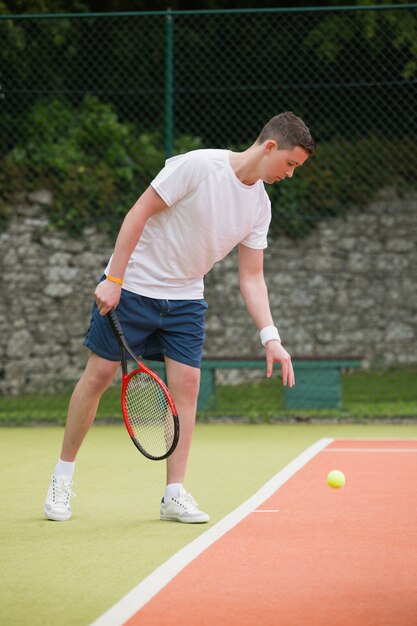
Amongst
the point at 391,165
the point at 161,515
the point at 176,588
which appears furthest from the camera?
the point at 391,165

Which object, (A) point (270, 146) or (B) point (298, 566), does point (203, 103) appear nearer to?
(A) point (270, 146)

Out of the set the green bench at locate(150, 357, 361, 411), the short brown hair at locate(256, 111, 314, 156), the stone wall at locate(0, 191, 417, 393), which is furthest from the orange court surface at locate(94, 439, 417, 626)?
the stone wall at locate(0, 191, 417, 393)

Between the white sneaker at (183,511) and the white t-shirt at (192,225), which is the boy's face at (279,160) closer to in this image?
the white t-shirt at (192,225)

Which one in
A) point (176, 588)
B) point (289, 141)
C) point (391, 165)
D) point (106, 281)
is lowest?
point (176, 588)

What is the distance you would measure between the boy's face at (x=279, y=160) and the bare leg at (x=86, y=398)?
103 cm

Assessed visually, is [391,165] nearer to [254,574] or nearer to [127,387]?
[127,387]

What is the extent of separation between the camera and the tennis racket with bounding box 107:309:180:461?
5.09 metres

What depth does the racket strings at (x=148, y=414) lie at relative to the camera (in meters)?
5.16

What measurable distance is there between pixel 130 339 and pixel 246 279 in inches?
22.6

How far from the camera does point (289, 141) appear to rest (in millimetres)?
4961

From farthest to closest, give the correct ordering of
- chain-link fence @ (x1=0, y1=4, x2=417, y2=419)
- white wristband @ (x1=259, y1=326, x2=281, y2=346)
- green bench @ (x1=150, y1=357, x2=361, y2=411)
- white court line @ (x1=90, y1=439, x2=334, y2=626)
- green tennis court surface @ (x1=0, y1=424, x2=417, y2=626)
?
chain-link fence @ (x1=0, y1=4, x2=417, y2=419) < green bench @ (x1=150, y1=357, x2=361, y2=411) < white wristband @ (x1=259, y1=326, x2=281, y2=346) < green tennis court surface @ (x1=0, y1=424, x2=417, y2=626) < white court line @ (x1=90, y1=439, x2=334, y2=626)

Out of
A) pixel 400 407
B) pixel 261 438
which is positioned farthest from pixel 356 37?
pixel 261 438

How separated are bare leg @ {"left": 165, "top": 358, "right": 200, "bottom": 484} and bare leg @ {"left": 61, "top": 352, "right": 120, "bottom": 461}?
0.82 ft

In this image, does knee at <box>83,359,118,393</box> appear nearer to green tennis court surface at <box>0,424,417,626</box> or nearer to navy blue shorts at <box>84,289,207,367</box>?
navy blue shorts at <box>84,289,207,367</box>
